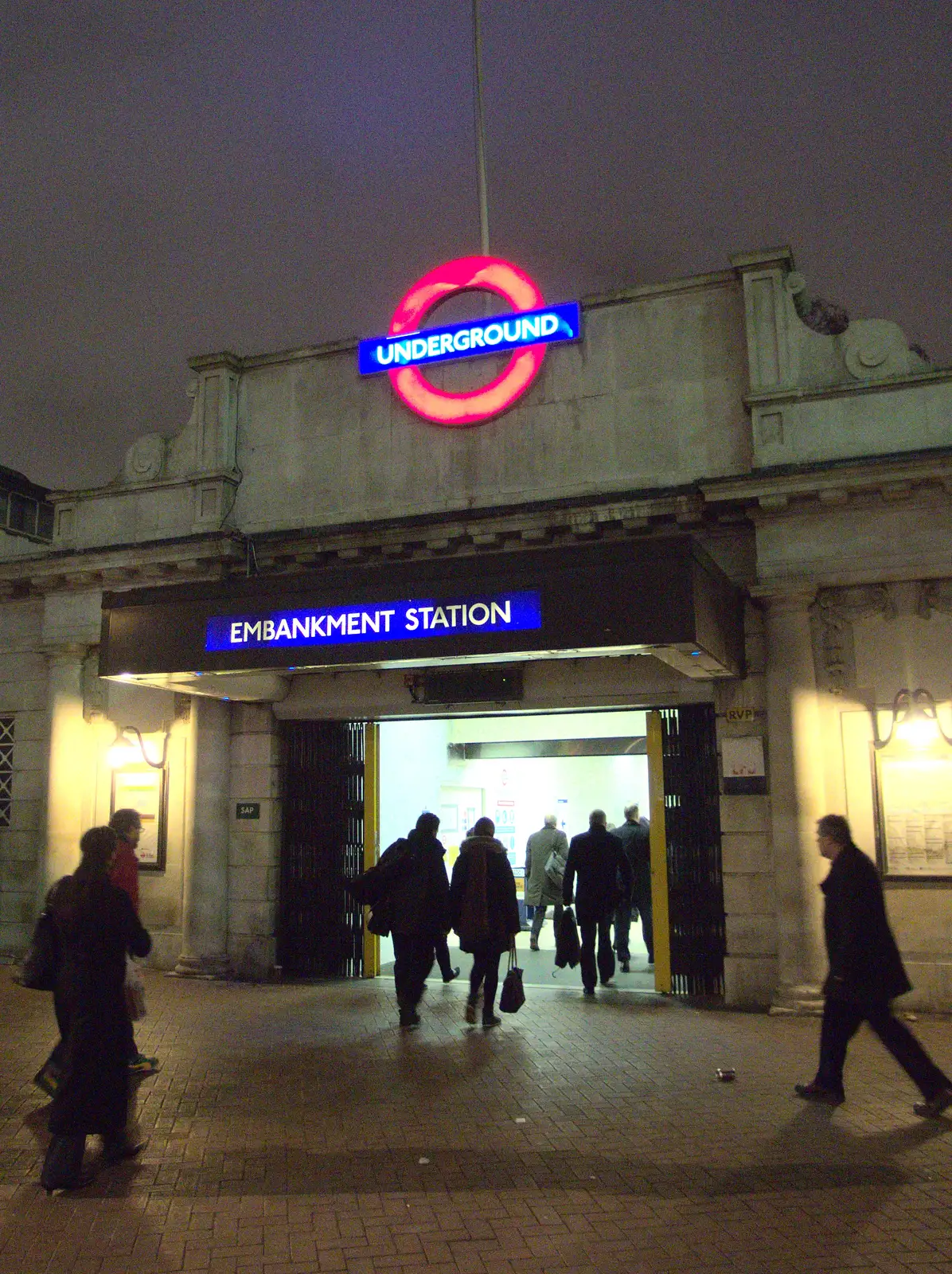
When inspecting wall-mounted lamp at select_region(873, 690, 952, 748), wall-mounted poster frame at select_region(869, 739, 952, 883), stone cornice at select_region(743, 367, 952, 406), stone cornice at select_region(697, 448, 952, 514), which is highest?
stone cornice at select_region(743, 367, 952, 406)

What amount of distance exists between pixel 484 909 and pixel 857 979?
3349 millimetres

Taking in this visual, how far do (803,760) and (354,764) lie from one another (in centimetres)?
510

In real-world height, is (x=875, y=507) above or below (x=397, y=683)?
above

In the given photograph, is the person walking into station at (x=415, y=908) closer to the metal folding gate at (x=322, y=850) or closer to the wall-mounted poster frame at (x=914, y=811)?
the metal folding gate at (x=322, y=850)

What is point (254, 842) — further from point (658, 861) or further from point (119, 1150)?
point (119, 1150)

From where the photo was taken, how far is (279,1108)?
667cm

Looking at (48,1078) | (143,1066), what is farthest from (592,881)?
(48,1078)

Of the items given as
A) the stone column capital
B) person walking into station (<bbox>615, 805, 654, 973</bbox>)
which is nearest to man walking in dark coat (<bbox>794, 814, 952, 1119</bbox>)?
person walking into station (<bbox>615, 805, 654, 973</bbox>)

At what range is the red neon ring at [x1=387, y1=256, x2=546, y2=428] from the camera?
38.5 ft

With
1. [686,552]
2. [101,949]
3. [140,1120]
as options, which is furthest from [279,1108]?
[686,552]

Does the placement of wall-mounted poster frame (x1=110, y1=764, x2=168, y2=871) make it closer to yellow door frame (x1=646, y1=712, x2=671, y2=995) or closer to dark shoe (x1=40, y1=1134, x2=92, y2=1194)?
yellow door frame (x1=646, y1=712, x2=671, y2=995)

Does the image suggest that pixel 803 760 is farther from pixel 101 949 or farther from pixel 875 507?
pixel 101 949

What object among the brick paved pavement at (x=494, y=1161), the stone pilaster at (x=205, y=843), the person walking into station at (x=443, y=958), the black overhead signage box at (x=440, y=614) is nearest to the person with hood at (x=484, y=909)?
the person walking into station at (x=443, y=958)

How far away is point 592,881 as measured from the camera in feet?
34.1
